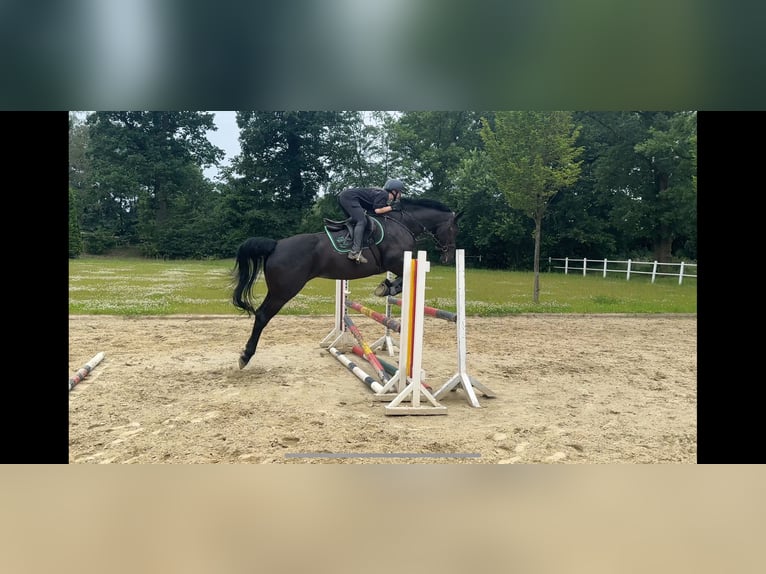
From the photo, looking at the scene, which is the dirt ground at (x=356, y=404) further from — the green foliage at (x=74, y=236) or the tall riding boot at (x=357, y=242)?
the green foliage at (x=74, y=236)

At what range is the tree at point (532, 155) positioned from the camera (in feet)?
29.1

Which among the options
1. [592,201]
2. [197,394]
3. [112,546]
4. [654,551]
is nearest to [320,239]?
[197,394]

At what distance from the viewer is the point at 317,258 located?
4.61 m

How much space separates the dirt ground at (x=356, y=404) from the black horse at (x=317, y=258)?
67 centimetres

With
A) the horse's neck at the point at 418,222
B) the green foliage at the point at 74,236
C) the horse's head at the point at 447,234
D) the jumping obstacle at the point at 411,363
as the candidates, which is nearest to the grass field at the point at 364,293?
the green foliage at the point at 74,236

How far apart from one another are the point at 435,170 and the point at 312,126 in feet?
14.0

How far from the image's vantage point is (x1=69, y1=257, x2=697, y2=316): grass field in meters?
8.74

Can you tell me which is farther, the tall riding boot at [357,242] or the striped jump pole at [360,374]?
the tall riding boot at [357,242]

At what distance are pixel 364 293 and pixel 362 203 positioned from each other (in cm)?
569

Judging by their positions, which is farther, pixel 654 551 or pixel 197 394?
pixel 197 394

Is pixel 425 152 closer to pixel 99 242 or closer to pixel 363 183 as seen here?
pixel 363 183
